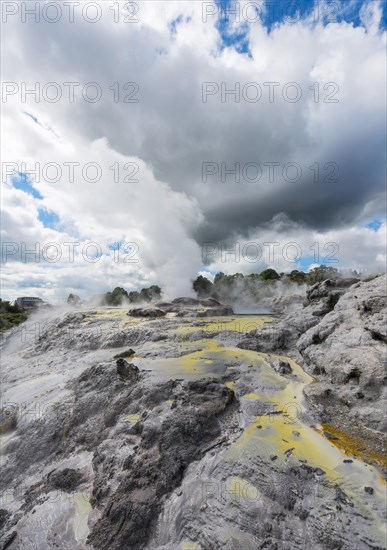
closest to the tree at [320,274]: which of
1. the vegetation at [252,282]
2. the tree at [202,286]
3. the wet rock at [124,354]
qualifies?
the vegetation at [252,282]

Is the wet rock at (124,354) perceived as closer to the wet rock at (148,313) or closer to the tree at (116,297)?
the wet rock at (148,313)

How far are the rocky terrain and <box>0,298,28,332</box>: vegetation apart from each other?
46.0 meters

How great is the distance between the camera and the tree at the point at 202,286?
69.3 m

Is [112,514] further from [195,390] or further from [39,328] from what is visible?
[39,328]

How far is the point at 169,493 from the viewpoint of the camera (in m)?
8.01

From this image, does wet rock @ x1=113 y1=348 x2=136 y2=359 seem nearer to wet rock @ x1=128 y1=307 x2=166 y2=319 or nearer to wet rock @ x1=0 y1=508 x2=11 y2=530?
wet rock @ x1=0 y1=508 x2=11 y2=530

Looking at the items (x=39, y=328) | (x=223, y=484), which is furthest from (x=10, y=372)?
(x=223, y=484)

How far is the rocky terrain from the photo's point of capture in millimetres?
6895

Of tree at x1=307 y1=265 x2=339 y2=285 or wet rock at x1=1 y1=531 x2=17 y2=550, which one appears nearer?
wet rock at x1=1 y1=531 x2=17 y2=550

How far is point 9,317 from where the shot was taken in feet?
212

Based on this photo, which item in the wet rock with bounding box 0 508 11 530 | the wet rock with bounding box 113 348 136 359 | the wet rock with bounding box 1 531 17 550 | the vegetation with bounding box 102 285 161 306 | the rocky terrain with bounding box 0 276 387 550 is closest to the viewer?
the rocky terrain with bounding box 0 276 387 550

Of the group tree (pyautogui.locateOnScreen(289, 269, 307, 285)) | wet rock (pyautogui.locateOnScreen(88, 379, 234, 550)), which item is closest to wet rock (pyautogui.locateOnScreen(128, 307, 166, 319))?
wet rock (pyautogui.locateOnScreen(88, 379, 234, 550))

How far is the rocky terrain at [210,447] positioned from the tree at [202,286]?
5112cm

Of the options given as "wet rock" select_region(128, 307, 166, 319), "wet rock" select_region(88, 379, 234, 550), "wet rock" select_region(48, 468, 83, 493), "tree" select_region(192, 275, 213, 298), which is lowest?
"wet rock" select_region(48, 468, 83, 493)
